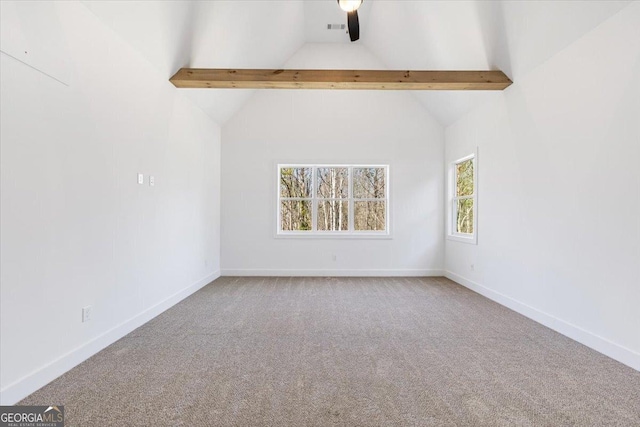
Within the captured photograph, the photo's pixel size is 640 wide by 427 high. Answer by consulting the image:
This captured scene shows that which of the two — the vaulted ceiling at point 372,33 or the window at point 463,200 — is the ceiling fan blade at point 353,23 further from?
the window at point 463,200

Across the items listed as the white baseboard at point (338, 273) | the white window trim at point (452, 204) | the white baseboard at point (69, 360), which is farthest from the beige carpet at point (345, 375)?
the white baseboard at point (338, 273)

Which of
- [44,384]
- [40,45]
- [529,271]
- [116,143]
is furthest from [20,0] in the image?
[529,271]

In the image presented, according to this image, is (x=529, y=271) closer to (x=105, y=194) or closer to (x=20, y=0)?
(x=105, y=194)

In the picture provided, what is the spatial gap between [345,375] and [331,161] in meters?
4.47

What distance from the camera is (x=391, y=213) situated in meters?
6.41

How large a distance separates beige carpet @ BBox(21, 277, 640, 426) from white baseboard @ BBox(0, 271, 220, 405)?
0.18 feet

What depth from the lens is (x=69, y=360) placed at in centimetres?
251

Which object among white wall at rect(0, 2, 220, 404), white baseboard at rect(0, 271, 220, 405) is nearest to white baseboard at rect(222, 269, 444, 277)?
white wall at rect(0, 2, 220, 404)

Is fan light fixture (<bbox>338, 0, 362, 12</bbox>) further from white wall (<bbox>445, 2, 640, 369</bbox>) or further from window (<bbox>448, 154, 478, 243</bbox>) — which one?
window (<bbox>448, 154, 478, 243</bbox>)

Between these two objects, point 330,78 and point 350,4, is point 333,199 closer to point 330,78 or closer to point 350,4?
point 330,78

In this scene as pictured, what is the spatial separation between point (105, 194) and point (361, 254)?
14.3 ft

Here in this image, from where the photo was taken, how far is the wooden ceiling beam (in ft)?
13.7

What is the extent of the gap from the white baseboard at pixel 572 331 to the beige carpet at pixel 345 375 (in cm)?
8

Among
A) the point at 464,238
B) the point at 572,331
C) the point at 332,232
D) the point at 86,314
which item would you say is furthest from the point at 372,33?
the point at 86,314
